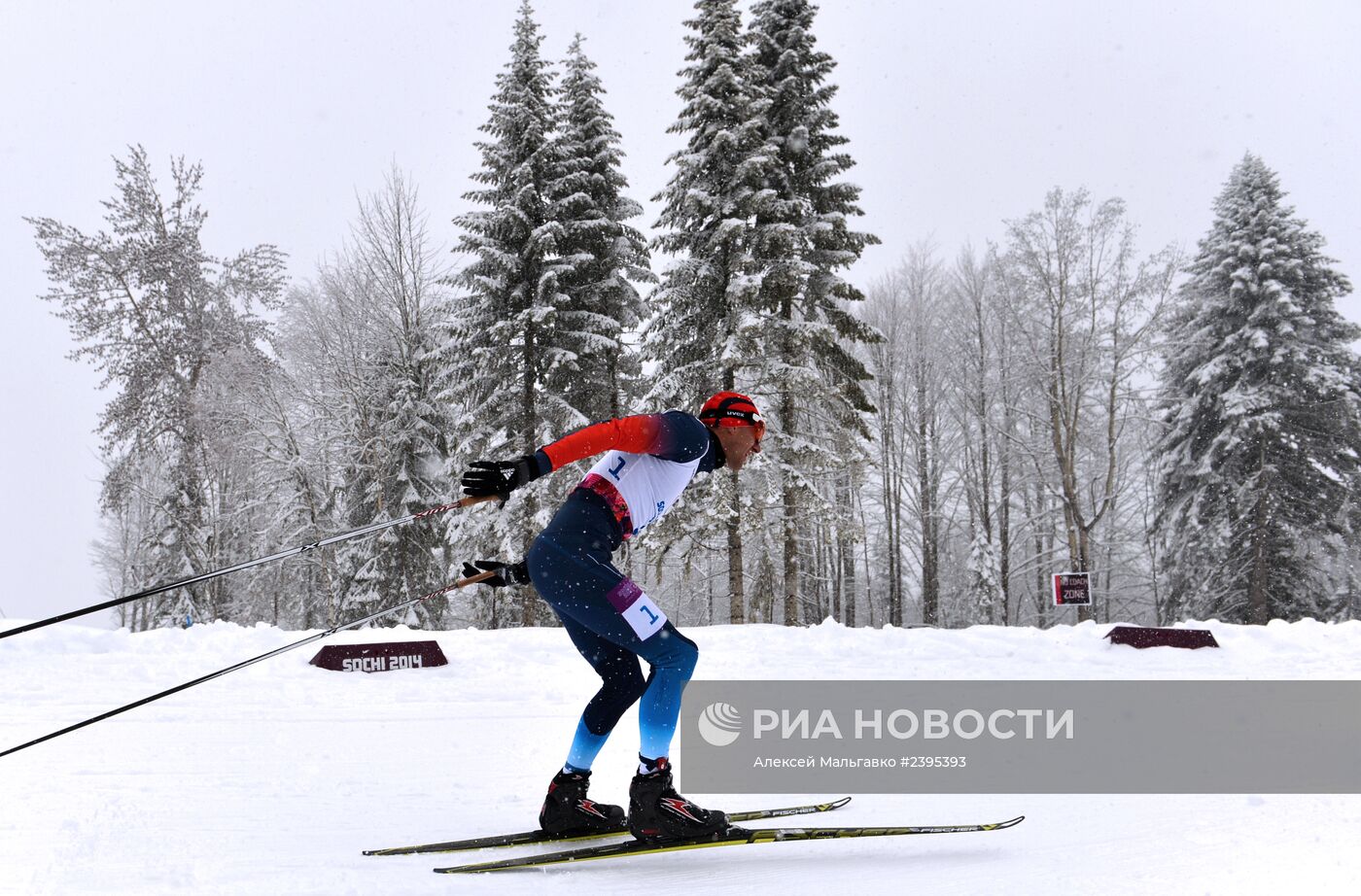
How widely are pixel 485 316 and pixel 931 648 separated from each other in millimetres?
13883

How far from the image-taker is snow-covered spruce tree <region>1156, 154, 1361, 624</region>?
70.7ft

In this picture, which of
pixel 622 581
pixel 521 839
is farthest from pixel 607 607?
pixel 521 839

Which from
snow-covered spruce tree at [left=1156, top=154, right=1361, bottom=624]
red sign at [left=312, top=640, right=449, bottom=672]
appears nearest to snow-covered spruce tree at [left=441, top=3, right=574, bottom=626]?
red sign at [left=312, top=640, right=449, bottom=672]

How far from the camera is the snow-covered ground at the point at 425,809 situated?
3.20m

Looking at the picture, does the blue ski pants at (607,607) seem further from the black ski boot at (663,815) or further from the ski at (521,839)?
the ski at (521,839)

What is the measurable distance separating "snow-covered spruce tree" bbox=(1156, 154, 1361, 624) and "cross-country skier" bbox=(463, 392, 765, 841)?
2260cm

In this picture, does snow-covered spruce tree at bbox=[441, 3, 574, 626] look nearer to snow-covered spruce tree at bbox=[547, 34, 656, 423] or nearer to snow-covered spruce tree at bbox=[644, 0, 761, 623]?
snow-covered spruce tree at bbox=[547, 34, 656, 423]

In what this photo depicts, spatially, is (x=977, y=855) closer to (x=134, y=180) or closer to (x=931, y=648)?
(x=931, y=648)

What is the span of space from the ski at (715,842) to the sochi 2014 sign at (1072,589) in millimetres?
10634

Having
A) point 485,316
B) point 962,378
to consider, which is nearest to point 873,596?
point 962,378

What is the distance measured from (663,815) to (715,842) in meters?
0.23

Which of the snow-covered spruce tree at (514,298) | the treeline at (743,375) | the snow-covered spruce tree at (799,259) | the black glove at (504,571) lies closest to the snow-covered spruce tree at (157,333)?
the treeline at (743,375)

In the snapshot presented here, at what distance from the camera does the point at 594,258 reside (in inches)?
826

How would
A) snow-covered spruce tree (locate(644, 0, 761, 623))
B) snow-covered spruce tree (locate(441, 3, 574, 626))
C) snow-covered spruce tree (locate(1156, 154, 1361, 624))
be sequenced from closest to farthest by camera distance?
snow-covered spruce tree (locate(644, 0, 761, 623)) → snow-covered spruce tree (locate(441, 3, 574, 626)) → snow-covered spruce tree (locate(1156, 154, 1361, 624))
